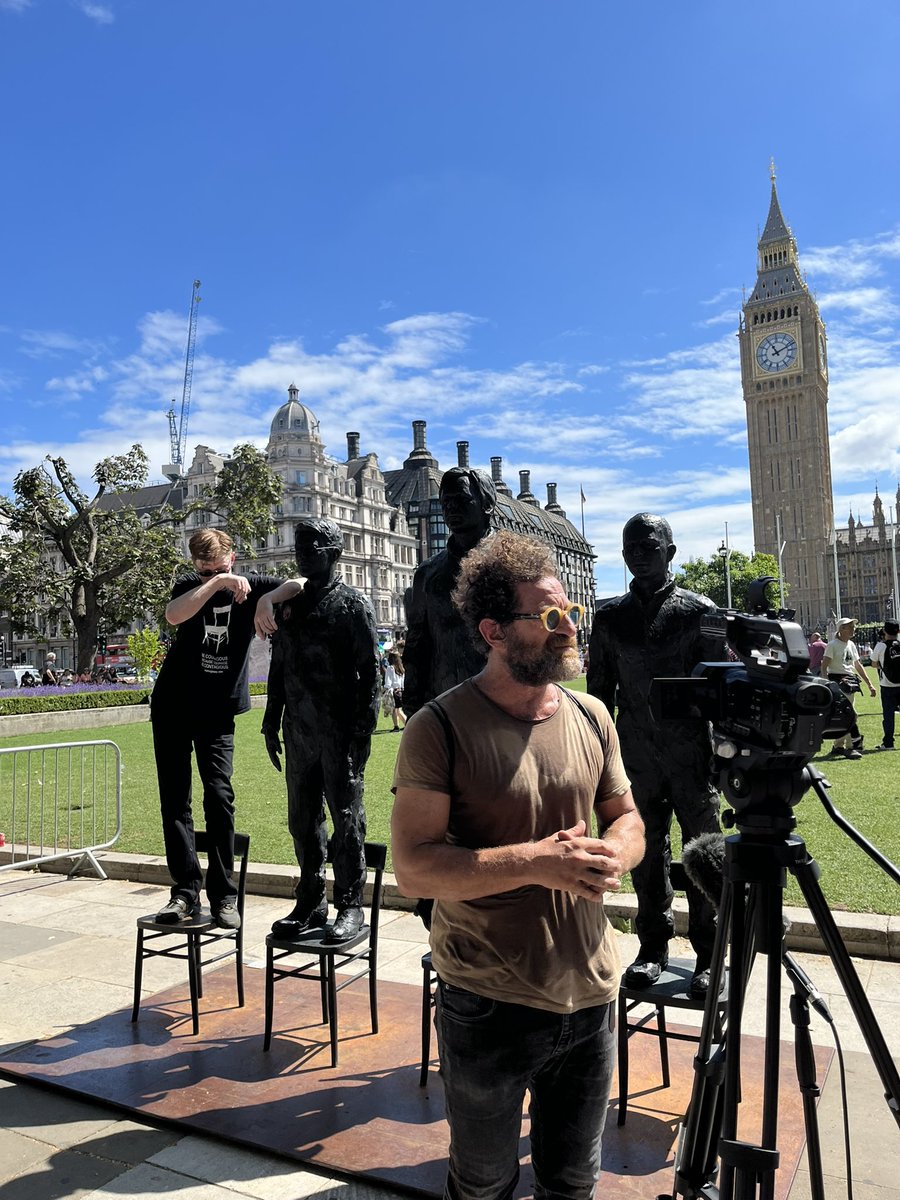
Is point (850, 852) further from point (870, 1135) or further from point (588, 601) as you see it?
point (588, 601)

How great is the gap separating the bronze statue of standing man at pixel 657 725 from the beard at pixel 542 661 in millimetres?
1855

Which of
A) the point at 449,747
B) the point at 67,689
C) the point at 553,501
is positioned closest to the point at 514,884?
the point at 449,747

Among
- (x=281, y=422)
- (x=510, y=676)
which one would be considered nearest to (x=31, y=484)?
(x=510, y=676)

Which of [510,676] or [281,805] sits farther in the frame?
[281,805]

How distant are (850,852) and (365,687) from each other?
4.75m

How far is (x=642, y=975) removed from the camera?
12.0ft

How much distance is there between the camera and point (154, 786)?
12953mm

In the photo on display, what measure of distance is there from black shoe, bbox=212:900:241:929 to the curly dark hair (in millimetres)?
3104

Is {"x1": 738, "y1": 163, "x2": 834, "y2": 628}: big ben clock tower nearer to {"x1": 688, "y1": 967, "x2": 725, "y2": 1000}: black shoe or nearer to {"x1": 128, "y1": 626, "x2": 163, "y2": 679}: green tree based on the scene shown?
{"x1": 128, "y1": 626, "x2": 163, "y2": 679}: green tree

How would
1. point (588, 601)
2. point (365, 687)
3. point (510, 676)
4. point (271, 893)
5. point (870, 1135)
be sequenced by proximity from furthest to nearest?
point (588, 601) < point (271, 893) < point (365, 687) < point (870, 1135) < point (510, 676)

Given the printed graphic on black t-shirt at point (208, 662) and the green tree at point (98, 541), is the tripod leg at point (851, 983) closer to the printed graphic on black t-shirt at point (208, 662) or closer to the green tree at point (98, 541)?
the printed graphic on black t-shirt at point (208, 662)

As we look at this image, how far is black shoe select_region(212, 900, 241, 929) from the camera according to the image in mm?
4668

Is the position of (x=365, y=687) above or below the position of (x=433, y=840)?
above

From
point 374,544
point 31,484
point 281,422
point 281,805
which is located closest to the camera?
point 281,805
